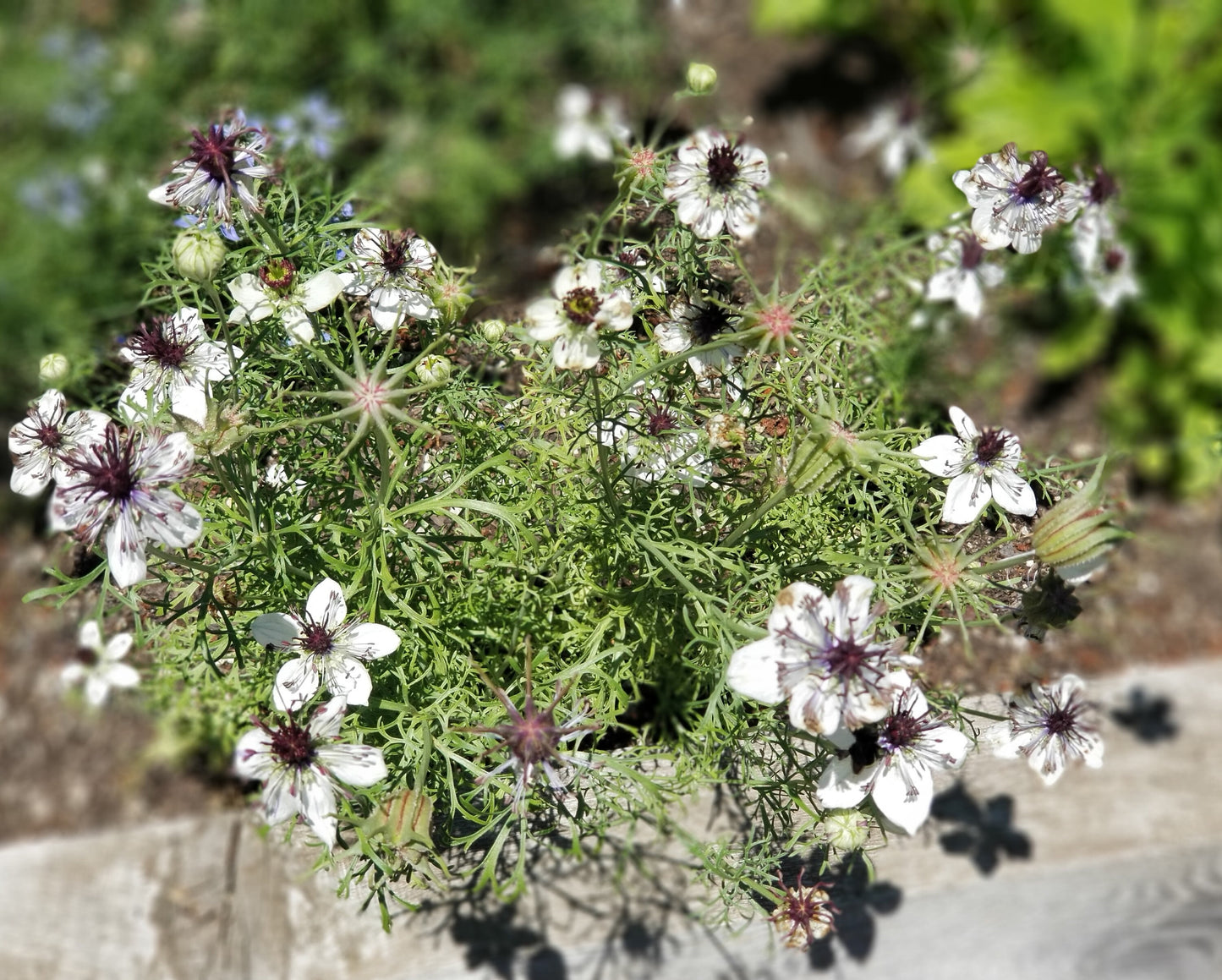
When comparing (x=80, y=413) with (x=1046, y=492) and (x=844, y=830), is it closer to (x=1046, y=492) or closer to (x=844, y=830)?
(x=844, y=830)

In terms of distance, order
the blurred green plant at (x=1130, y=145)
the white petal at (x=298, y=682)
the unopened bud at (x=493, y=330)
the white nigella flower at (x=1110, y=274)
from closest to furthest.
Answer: the white petal at (x=298, y=682) → the unopened bud at (x=493, y=330) → the white nigella flower at (x=1110, y=274) → the blurred green plant at (x=1130, y=145)

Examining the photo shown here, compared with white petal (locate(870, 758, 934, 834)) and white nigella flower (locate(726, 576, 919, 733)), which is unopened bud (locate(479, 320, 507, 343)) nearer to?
white nigella flower (locate(726, 576, 919, 733))

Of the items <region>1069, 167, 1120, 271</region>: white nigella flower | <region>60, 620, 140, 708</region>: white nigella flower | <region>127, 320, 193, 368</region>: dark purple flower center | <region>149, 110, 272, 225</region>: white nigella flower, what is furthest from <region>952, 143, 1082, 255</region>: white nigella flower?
<region>60, 620, 140, 708</region>: white nigella flower

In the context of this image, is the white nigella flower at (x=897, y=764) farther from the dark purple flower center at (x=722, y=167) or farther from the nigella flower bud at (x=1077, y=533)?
the dark purple flower center at (x=722, y=167)

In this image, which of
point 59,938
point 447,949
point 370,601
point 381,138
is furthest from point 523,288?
point 59,938

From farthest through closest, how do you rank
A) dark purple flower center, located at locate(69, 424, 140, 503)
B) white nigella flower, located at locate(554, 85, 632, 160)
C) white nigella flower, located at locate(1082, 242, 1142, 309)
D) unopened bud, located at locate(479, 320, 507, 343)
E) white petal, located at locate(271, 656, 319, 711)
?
white nigella flower, located at locate(554, 85, 632, 160) < white nigella flower, located at locate(1082, 242, 1142, 309) < unopened bud, located at locate(479, 320, 507, 343) < white petal, located at locate(271, 656, 319, 711) < dark purple flower center, located at locate(69, 424, 140, 503)

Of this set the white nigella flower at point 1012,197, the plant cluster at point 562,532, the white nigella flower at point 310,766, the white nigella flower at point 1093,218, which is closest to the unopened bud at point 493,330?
the plant cluster at point 562,532
